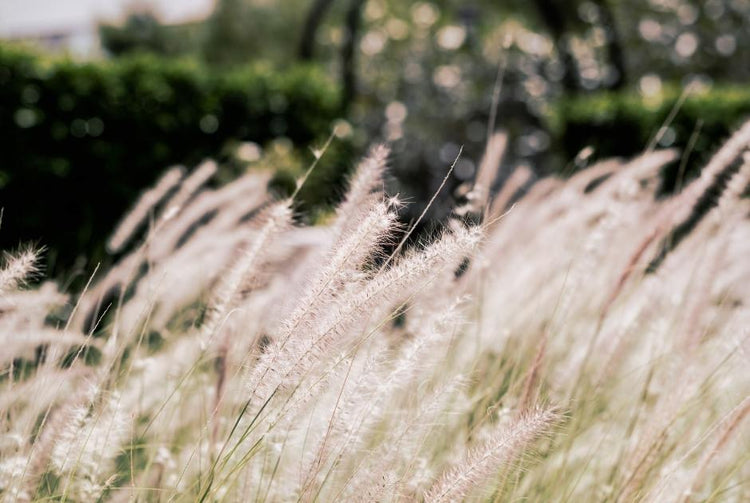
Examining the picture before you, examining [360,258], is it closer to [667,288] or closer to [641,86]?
[667,288]

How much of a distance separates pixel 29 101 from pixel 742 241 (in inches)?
186

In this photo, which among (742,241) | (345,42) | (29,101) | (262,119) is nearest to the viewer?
(742,241)

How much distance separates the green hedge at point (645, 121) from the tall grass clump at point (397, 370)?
4584mm

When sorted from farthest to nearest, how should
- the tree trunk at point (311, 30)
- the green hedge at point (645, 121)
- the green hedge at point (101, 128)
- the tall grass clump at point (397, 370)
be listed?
the tree trunk at point (311, 30) < the green hedge at point (645, 121) < the green hedge at point (101, 128) < the tall grass clump at point (397, 370)

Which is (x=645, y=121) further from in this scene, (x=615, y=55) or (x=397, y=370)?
(x=397, y=370)

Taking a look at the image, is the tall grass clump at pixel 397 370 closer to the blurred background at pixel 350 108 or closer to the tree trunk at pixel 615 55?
the blurred background at pixel 350 108

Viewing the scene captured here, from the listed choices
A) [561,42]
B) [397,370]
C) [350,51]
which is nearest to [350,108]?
[350,51]

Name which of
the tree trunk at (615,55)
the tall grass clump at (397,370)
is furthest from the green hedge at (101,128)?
the tree trunk at (615,55)

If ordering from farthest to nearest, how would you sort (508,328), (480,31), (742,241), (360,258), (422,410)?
(480,31) < (742,241) < (508,328) < (422,410) < (360,258)

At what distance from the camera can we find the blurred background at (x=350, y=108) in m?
5.19

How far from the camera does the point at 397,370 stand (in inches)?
50.4

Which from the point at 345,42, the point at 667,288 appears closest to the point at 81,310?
the point at 667,288

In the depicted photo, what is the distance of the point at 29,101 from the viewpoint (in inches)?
Result: 204

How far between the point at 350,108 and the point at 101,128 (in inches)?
129
